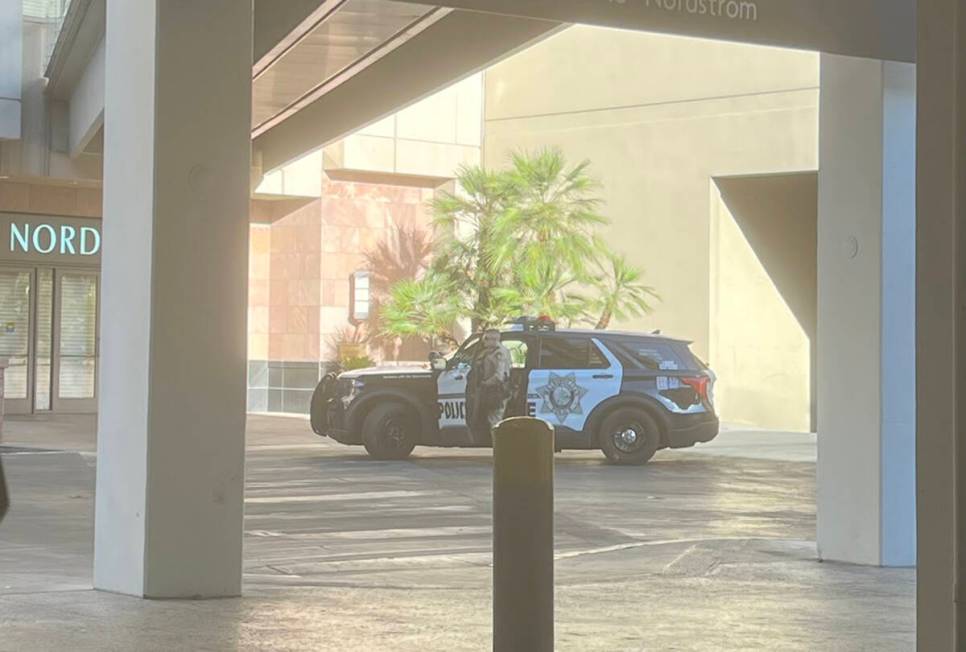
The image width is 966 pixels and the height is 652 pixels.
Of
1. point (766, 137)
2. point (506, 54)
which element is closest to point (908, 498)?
point (506, 54)

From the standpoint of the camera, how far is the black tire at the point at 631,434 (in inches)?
760

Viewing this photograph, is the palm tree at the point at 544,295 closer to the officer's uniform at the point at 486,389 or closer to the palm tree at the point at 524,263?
the palm tree at the point at 524,263

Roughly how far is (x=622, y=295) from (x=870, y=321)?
69.6 ft

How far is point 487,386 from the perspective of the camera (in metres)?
19.2

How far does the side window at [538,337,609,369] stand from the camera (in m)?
19.4

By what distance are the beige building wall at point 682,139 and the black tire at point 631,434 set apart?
11.0 metres

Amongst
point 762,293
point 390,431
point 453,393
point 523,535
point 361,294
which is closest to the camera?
point 523,535

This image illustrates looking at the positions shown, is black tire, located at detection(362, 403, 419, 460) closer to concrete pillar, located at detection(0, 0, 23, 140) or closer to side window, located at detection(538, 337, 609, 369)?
side window, located at detection(538, 337, 609, 369)

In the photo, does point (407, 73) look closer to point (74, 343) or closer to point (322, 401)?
point (322, 401)

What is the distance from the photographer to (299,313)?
107ft

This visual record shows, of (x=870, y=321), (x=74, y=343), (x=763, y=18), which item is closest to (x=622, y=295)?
(x=74, y=343)

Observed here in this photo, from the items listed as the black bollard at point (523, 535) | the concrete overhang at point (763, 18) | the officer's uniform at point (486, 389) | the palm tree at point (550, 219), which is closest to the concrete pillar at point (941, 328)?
the black bollard at point (523, 535)

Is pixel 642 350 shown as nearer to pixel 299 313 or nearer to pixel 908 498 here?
pixel 908 498

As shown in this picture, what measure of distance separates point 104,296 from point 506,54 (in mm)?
7576
